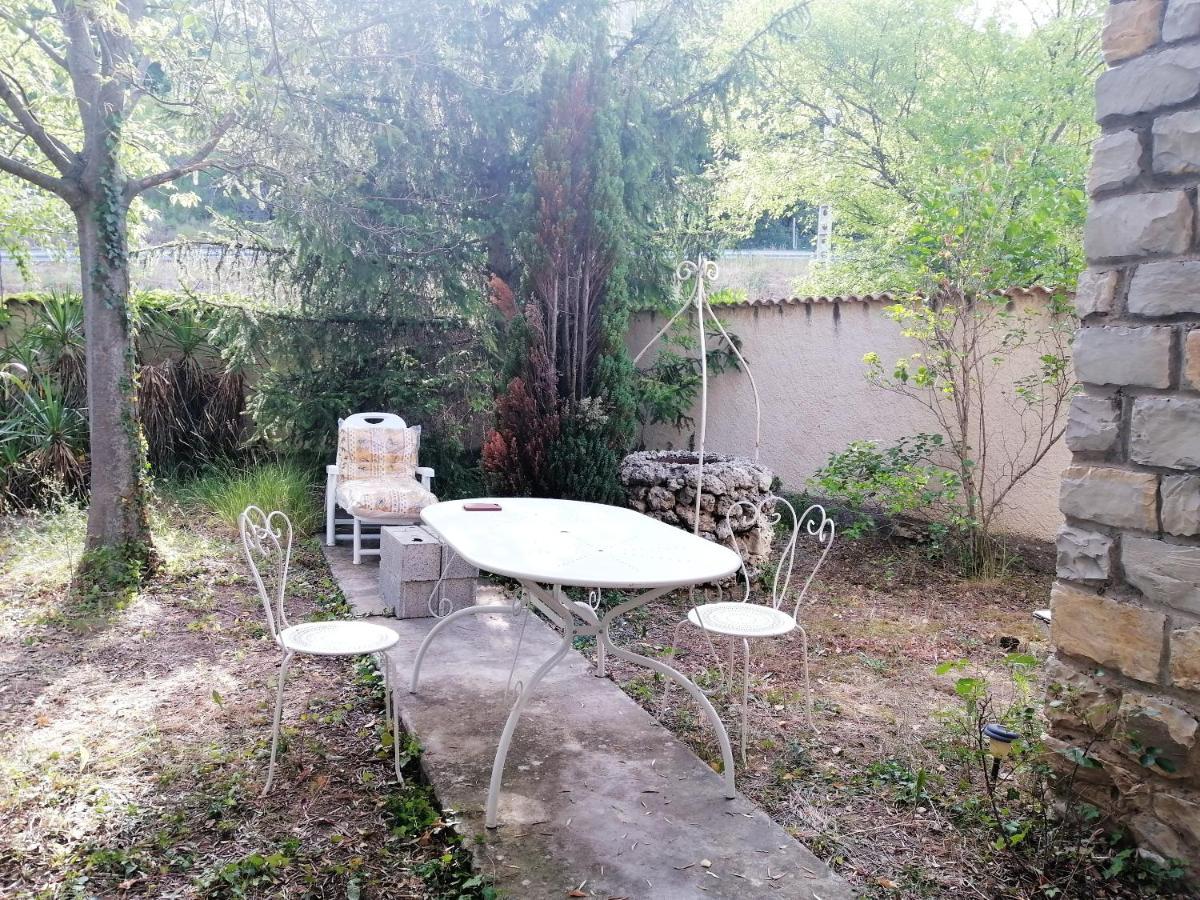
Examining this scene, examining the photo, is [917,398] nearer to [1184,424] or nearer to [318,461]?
[1184,424]

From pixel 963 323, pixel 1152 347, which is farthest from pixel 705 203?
pixel 1152 347

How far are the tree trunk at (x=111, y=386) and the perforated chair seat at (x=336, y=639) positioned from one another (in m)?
2.42

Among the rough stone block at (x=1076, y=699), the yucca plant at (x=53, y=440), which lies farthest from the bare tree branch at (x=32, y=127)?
the rough stone block at (x=1076, y=699)

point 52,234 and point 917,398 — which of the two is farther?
point 52,234

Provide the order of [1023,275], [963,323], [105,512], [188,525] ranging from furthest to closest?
[1023,275]
[188,525]
[963,323]
[105,512]

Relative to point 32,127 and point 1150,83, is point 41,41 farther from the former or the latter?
point 1150,83

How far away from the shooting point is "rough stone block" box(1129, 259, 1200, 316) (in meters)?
2.04

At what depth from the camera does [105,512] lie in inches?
182

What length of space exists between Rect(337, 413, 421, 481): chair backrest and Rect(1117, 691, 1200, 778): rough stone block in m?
4.58

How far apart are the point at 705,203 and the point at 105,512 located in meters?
5.38

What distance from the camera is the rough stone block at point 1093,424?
222 centimetres

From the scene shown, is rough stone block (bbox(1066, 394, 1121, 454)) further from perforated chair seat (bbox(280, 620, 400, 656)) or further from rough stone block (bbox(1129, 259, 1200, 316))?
perforated chair seat (bbox(280, 620, 400, 656))

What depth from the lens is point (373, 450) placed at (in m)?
5.82

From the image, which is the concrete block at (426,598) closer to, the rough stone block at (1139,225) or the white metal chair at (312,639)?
the white metal chair at (312,639)
